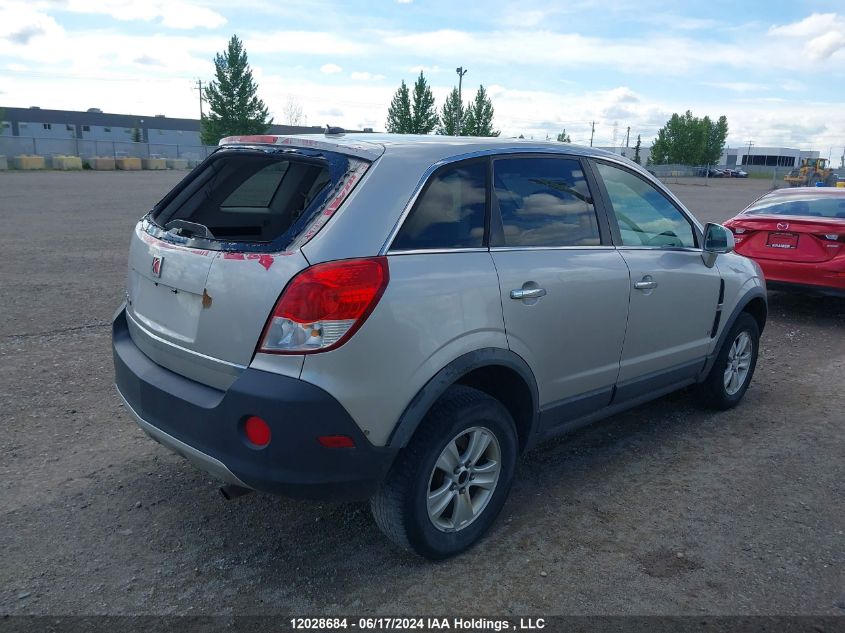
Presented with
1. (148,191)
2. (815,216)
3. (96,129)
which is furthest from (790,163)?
(815,216)

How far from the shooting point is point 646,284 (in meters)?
4.04

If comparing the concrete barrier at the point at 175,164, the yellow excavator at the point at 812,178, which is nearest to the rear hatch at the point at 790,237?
the yellow excavator at the point at 812,178

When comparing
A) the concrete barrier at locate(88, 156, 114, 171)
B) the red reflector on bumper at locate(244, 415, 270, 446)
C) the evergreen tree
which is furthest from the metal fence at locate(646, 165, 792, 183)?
the red reflector on bumper at locate(244, 415, 270, 446)

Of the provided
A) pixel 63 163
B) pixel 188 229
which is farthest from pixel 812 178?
pixel 188 229

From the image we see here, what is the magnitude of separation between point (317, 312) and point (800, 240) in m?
6.86

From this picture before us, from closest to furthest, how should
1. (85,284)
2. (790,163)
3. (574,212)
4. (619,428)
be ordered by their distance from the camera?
(574,212), (619,428), (85,284), (790,163)

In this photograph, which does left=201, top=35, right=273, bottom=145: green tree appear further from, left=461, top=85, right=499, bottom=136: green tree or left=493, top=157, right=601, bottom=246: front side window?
left=493, top=157, right=601, bottom=246: front side window

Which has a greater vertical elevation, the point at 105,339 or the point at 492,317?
the point at 492,317

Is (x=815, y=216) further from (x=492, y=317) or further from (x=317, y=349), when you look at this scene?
(x=317, y=349)

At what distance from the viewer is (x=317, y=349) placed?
2645 mm

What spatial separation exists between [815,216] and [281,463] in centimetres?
738

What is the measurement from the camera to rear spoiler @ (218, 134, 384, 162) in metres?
3.02

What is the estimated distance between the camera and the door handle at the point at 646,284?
157 inches

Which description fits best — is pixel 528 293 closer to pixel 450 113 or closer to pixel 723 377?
pixel 723 377
